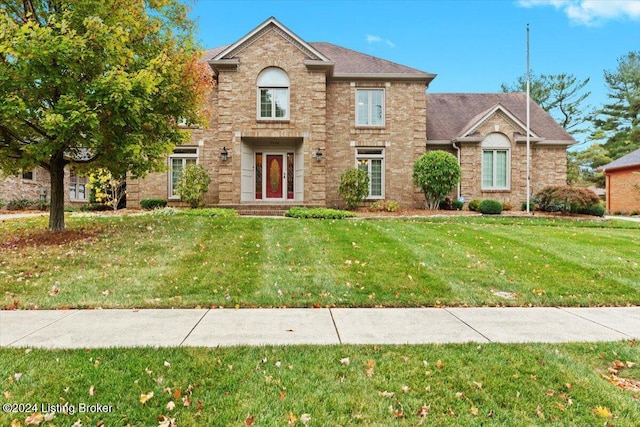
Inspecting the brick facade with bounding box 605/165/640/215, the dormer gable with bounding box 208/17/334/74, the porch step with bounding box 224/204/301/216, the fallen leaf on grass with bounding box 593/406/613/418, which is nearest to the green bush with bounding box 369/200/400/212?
the porch step with bounding box 224/204/301/216

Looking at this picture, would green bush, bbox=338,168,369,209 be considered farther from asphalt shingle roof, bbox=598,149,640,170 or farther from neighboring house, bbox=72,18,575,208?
asphalt shingle roof, bbox=598,149,640,170

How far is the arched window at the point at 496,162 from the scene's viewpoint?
18375 millimetres

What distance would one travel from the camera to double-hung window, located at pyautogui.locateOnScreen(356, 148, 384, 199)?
17828 mm

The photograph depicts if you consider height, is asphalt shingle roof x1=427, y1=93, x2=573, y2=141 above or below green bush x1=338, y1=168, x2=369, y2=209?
above

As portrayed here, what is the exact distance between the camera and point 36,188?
22.2 metres

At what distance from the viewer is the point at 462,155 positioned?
18.4 m

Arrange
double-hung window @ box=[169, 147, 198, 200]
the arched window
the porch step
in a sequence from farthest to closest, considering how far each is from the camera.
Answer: the arched window < double-hung window @ box=[169, 147, 198, 200] < the porch step

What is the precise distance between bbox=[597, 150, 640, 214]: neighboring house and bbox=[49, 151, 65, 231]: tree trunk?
87.0 feet

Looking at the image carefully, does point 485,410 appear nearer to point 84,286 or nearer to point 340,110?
point 84,286

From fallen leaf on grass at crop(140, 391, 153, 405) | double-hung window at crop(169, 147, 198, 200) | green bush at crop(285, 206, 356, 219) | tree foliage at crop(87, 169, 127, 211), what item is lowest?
fallen leaf on grass at crop(140, 391, 153, 405)

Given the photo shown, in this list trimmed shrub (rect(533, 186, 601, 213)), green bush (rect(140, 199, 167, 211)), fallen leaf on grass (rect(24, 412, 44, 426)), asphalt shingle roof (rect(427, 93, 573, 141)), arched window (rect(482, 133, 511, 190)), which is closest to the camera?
fallen leaf on grass (rect(24, 412, 44, 426))

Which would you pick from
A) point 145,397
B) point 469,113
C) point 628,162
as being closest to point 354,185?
point 469,113

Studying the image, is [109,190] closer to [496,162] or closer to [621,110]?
[496,162]

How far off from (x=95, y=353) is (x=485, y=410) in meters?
3.42
